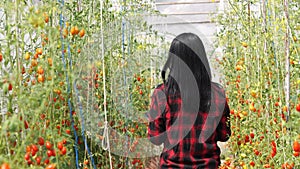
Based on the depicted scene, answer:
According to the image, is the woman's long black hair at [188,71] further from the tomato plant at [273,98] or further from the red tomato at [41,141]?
the red tomato at [41,141]

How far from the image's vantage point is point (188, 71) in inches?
84.6

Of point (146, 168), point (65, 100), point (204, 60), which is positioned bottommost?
point (146, 168)

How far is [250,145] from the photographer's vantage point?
2.52m

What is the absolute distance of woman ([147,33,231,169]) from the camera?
214cm

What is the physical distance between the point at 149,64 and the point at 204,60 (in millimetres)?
1698

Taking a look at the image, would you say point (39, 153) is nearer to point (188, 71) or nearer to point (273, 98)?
point (188, 71)

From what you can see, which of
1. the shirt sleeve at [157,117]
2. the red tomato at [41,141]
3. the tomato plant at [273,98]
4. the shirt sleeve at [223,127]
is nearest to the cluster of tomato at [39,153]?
the red tomato at [41,141]

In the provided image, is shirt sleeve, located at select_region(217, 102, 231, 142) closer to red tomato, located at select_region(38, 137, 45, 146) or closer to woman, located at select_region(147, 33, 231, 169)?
woman, located at select_region(147, 33, 231, 169)

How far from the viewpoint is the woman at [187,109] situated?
214 cm

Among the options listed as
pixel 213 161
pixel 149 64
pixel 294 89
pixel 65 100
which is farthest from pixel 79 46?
pixel 149 64

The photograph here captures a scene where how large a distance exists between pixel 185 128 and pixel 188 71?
10.1 inches

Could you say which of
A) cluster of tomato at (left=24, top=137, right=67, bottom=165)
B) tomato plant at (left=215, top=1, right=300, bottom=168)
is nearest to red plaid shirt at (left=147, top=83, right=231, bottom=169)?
tomato plant at (left=215, top=1, right=300, bottom=168)

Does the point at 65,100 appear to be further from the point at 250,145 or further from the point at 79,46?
the point at 250,145

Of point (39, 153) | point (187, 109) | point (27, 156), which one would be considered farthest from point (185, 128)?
point (27, 156)
